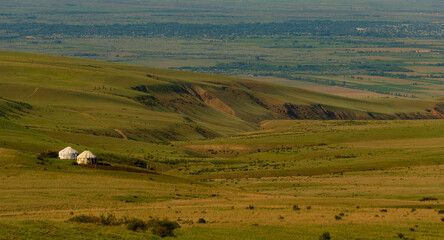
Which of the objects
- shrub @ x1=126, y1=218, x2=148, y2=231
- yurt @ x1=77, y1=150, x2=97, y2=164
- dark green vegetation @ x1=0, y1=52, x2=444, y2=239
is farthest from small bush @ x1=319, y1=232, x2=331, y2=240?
yurt @ x1=77, y1=150, x2=97, y2=164

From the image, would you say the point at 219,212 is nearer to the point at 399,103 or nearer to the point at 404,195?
the point at 404,195

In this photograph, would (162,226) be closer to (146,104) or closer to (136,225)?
(136,225)

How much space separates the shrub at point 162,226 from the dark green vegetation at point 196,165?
0.25ft

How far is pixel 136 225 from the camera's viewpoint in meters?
35.6

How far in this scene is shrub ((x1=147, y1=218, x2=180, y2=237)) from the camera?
115 ft

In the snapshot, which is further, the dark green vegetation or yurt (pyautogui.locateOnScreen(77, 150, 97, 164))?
yurt (pyautogui.locateOnScreen(77, 150, 97, 164))

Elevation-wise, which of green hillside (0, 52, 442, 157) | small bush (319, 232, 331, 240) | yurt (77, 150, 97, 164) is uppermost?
small bush (319, 232, 331, 240)

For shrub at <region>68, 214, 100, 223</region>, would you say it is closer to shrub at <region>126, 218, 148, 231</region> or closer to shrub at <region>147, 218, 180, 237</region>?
shrub at <region>126, 218, 148, 231</region>

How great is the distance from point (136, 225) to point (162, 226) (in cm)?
127

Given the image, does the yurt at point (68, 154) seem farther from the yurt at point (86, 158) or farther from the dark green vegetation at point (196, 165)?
the yurt at point (86, 158)

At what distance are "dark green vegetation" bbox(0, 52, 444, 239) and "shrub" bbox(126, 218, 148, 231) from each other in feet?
0.23

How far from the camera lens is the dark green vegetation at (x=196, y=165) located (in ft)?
126

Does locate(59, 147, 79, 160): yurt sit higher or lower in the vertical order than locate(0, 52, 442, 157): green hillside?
higher

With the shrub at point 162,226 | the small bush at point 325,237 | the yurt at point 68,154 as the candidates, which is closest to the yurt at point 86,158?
the yurt at point 68,154
